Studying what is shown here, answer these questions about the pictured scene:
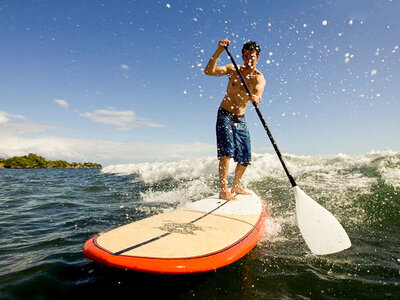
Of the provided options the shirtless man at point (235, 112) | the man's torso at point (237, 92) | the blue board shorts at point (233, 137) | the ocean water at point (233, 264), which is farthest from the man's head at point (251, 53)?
the ocean water at point (233, 264)

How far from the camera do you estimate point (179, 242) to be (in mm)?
2078

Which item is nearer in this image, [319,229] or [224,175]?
[319,229]

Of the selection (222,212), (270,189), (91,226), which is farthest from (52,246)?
(270,189)

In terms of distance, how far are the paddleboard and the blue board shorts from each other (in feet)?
3.96

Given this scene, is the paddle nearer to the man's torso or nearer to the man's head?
the man's torso

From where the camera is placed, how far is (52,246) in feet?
9.36

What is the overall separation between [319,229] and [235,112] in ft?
7.54

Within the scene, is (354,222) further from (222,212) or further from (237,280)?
(237,280)

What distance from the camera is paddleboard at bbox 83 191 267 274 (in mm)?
1740

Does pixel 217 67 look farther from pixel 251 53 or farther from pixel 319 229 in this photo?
pixel 319 229

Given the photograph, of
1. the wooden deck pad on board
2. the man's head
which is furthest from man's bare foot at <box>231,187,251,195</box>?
the man's head

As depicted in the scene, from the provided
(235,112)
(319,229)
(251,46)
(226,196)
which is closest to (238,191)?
(226,196)

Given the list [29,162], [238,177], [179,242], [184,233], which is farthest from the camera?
[29,162]

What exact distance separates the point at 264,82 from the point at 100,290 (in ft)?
12.1
